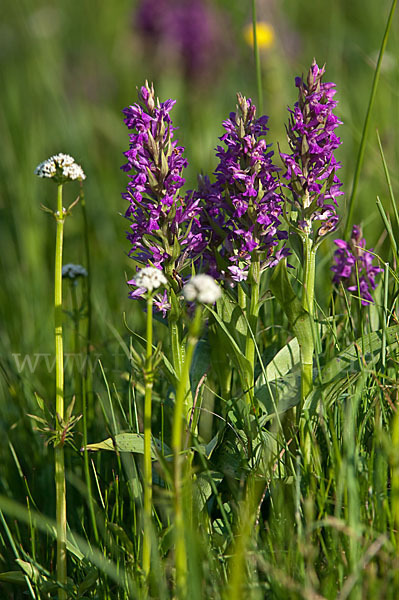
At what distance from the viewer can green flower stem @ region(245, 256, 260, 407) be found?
4.63 ft

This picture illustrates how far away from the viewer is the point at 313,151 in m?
1.34

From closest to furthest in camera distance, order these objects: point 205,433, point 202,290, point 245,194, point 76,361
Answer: point 202,290 → point 245,194 → point 205,433 → point 76,361

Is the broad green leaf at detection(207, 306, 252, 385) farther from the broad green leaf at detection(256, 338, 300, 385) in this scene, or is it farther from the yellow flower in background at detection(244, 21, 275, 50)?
the yellow flower in background at detection(244, 21, 275, 50)

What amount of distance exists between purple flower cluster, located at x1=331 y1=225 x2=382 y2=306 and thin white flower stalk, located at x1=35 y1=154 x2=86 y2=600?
2.46 ft

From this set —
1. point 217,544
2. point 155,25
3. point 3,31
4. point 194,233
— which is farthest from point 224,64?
point 217,544

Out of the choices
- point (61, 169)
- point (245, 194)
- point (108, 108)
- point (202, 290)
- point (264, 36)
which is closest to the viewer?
point (202, 290)

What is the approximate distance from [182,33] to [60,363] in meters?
5.61

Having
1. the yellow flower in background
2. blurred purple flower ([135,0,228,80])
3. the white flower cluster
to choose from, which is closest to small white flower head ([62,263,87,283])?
the white flower cluster

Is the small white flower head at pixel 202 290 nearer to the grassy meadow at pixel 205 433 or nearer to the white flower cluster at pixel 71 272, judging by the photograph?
the grassy meadow at pixel 205 433

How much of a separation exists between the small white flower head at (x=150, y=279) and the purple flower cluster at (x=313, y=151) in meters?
0.41

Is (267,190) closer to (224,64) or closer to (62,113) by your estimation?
(62,113)

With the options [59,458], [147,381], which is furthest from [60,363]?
[147,381]

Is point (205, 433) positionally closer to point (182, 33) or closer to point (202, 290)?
point (202, 290)

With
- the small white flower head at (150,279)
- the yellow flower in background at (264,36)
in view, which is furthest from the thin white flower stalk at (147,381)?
the yellow flower in background at (264,36)
